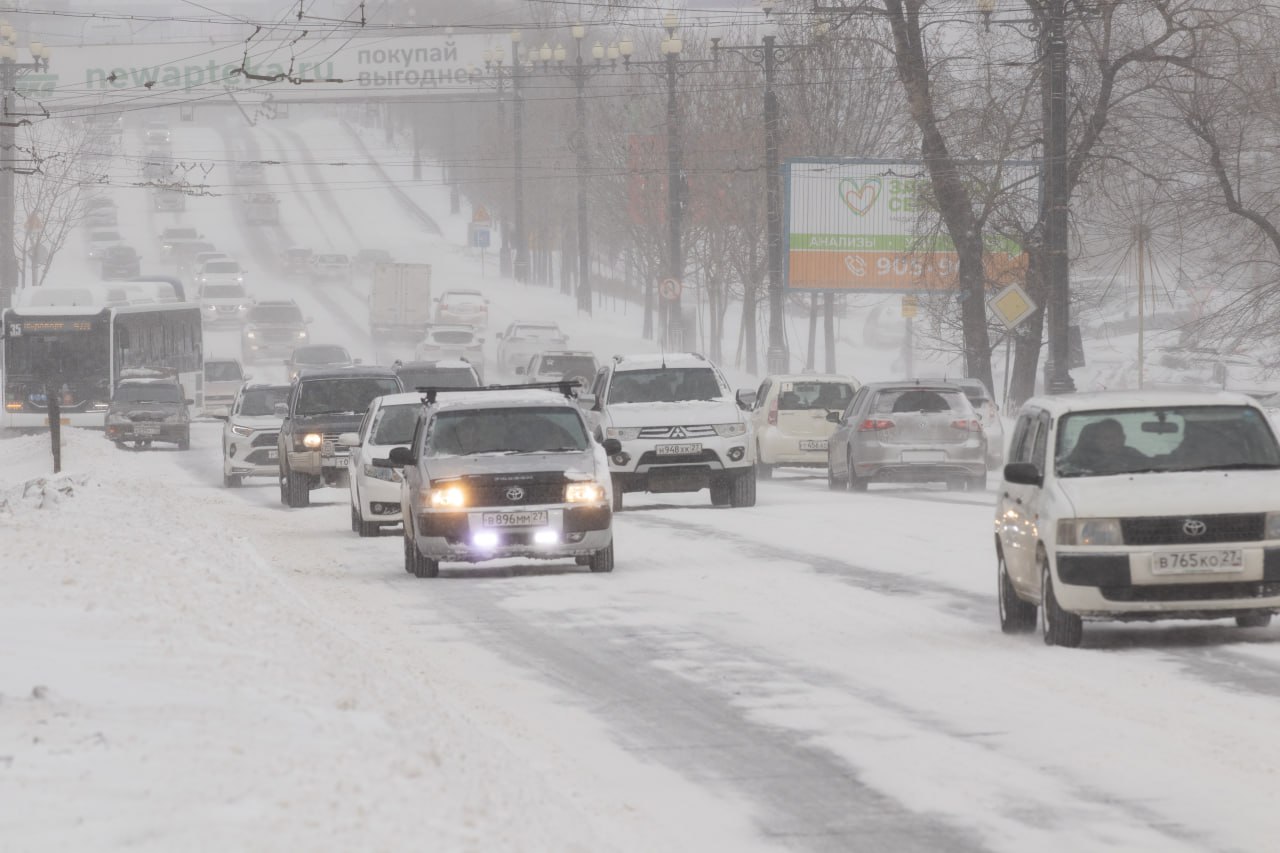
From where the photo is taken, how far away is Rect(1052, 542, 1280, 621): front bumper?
12.5 meters

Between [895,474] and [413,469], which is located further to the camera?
[895,474]

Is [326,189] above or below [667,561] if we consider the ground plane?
above

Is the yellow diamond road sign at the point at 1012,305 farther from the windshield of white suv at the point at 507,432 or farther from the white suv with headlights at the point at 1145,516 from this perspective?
the white suv with headlights at the point at 1145,516

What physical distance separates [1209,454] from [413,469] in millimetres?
7544

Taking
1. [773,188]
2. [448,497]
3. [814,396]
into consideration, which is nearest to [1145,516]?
[448,497]

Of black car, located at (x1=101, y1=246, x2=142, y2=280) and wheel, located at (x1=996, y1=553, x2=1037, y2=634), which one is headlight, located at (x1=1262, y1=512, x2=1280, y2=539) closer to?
wheel, located at (x1=996, y1=553, x2=1037, y2=634)

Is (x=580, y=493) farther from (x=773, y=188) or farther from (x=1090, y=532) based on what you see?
(x=773, y=188)

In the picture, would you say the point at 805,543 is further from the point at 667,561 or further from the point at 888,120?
the point at 888,120

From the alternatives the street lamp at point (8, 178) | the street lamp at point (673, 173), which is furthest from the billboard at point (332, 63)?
the street lamp at point (673, 173)

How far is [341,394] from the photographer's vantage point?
30.5 metres

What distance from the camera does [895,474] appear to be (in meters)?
30.5

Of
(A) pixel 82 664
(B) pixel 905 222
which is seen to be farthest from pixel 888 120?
(A) pixel 82 664

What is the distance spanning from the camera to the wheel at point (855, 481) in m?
30.8

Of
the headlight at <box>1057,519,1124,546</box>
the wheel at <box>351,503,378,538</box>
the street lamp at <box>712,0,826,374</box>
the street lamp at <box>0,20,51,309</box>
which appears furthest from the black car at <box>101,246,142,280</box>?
the headlight at <box>1057,519,1124,546</box>
